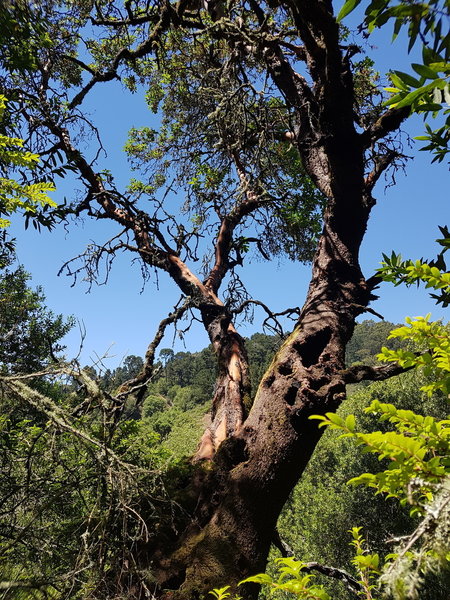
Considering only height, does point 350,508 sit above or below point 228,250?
below

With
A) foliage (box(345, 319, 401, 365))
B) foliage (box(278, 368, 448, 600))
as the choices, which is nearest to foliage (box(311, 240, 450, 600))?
foliage (box(278, 368, 448, 600))

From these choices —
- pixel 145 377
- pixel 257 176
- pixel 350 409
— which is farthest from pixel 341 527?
pixel 257 176

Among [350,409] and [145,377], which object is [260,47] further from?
[350,409]

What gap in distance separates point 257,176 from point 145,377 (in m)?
2.64

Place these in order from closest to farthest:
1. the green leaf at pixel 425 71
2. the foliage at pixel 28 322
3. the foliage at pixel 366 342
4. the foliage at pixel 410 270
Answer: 1. the green leaf at pixel 425 71
2. the foliage at pixel 410 270
3. the foliage at pixel 28 322
4. the foliage at pixel 366 342

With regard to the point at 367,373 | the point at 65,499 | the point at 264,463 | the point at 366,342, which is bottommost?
A: the point at 65,499

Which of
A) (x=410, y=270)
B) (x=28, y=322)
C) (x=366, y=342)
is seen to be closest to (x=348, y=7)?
(x=410, y=270)

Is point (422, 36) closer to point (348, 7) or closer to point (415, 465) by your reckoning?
point (348, 7)

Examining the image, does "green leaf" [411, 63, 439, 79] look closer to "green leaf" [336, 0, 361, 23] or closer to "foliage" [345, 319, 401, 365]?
"green leaf" [336, 0, 361, 23]

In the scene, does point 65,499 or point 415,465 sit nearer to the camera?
point 415,465

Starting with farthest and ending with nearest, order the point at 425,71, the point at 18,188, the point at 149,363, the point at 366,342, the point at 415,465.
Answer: the point at 366,342 → the point at 149,363 → the point at 18,188 → the point at 415,465 → the point at 425,71

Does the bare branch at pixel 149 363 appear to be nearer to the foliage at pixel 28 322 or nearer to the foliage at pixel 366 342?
the foliage at pixel 28 322

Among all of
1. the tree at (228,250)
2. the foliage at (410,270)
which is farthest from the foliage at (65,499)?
the foliage at (410,270)

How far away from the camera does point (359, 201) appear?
400 centimetres
